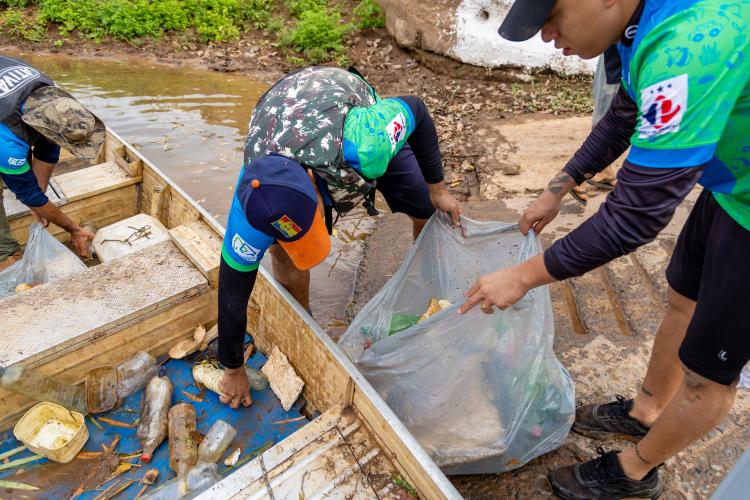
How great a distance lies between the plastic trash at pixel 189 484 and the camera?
1783 millimetres

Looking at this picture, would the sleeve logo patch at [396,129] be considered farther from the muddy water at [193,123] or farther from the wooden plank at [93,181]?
the wooden plank at [93,181]

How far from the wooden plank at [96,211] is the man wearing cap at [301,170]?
2114 millimetres

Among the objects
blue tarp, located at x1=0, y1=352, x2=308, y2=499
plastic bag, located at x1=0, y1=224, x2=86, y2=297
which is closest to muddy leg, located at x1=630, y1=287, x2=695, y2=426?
blue tarp, located at x1=0, y1=352, x2=308, y2=499

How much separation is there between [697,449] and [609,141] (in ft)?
4.37

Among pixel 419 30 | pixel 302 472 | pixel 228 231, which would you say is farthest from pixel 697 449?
pixel 419 30

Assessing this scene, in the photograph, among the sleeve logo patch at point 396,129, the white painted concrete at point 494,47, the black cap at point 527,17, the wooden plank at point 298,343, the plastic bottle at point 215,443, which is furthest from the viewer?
the white painted concrete at point 494,47

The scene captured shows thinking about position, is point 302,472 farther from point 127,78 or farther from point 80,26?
point 80,26

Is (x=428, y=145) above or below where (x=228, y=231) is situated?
above

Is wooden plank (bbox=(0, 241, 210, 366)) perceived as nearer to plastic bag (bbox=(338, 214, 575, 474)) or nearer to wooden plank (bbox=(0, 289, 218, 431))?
wooden plank (bbox=(0, 289, 218, 431))

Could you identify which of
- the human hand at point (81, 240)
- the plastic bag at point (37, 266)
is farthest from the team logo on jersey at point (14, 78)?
the human hand at point (81, 240)

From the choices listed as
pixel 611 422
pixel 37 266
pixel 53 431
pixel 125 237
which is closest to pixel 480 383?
pixel 611 422

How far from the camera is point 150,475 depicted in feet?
6.43

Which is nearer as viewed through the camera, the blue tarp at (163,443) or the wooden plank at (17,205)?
the blue tarp at (163,443)

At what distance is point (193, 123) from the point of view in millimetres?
5938
